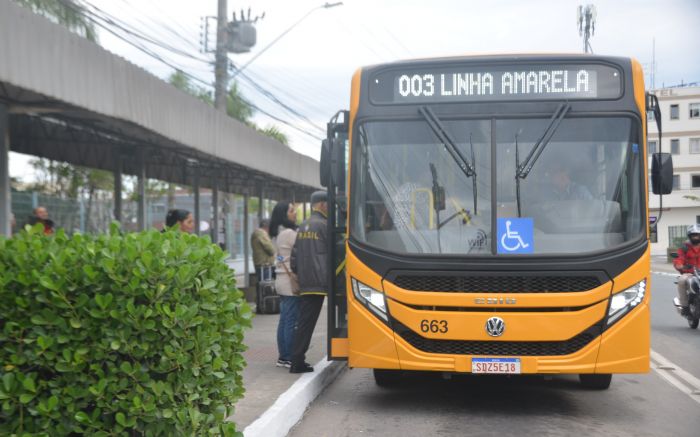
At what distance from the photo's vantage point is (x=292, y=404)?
765cm

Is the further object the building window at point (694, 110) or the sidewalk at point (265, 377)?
the building window at point (694, 110)

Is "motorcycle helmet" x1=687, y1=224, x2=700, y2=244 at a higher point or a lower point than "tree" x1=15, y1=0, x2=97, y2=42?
lower

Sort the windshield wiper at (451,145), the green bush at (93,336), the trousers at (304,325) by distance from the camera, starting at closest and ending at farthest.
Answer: the green bush at (93,336) < the windshield wiper at (451,145) < the trousers at (304,325)

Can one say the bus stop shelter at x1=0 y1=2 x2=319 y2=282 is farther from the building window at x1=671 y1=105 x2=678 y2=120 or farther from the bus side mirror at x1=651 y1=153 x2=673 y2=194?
the building window at x1=671 y1=105 x2=678 y2=120

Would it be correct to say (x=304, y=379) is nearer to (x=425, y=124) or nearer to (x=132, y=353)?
(x=425, y=124)

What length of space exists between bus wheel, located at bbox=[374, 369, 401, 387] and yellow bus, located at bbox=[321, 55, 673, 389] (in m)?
1.14

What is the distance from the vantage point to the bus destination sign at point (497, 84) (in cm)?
818

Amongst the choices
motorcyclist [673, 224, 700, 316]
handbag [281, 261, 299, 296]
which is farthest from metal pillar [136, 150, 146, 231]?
motorcyclist [673, 224, 700, 316]

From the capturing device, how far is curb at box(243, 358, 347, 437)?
6617mm

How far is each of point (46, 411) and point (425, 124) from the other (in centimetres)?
460

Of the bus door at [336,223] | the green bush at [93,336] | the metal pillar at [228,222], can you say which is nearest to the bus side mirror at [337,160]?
the bus door at [336,223]

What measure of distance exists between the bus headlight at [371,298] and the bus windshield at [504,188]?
385mm

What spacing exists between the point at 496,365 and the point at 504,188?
1.51 metres

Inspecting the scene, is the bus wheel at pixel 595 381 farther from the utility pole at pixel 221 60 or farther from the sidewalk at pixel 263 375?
the utility pole at pixel 221 60
